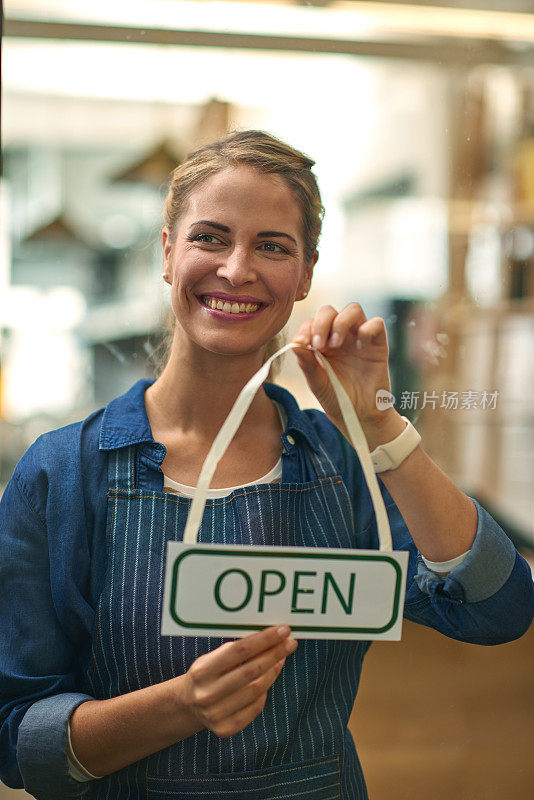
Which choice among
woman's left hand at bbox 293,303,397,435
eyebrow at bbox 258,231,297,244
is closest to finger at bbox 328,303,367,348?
woman's left hand at bbox 293,303,397,435

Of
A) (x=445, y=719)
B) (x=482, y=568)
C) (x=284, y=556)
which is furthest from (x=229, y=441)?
(x=445, y=719)

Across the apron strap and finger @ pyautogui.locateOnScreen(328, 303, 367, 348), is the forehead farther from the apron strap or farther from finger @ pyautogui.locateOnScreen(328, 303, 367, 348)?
the apron strap

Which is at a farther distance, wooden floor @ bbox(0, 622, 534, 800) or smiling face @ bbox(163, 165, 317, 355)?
wooden floor @ bbox(0, 622, 534, 800)

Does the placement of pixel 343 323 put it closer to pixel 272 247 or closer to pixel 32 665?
pixel 272 247

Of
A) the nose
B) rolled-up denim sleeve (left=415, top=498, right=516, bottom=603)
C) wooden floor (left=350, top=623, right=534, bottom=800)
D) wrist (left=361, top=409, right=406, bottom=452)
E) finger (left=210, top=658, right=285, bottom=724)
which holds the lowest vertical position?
wooden floor (left=350, top=623, right=534, bottom=800)

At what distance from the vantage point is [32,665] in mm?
791

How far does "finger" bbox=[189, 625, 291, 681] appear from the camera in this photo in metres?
0.65

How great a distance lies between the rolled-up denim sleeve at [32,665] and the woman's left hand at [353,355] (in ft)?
1.09

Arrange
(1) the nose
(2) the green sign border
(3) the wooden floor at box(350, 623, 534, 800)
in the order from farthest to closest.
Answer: (3) the wooden floor at box(350, 623, 534, 800)
(1) the nose
(2) the green sign border

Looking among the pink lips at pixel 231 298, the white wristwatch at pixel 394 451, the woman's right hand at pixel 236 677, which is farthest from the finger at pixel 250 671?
the pink lips at pixel 231 298

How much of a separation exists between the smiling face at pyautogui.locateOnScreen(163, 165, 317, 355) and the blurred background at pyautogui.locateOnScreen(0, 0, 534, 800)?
0.43 ft

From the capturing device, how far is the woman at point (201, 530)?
77 centimetres

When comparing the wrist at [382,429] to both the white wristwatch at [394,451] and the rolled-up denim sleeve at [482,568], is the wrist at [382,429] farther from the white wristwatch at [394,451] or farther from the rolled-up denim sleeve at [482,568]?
the rolled-up denim sleeve at [482,568]

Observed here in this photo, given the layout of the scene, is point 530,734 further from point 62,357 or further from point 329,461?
point 62,357
